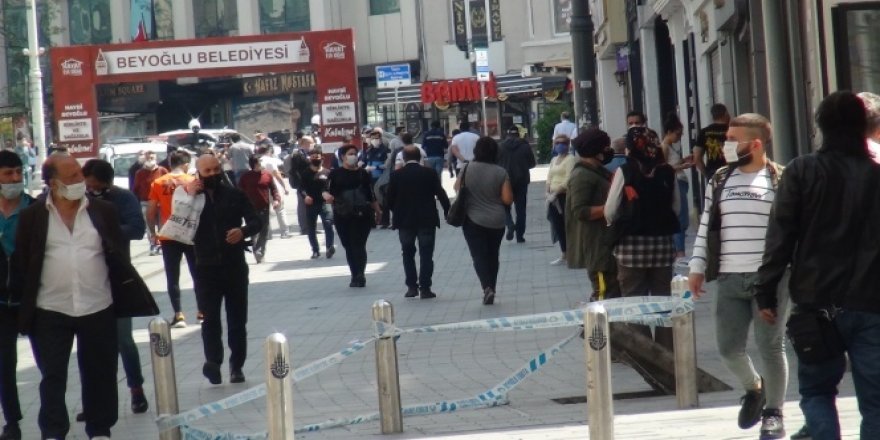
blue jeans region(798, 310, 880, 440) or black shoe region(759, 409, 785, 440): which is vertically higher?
blue jeans region(798, 310, 880, 440)

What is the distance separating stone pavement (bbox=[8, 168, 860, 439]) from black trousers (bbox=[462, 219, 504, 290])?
0.31m

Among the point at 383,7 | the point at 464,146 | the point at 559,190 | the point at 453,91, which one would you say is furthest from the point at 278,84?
the point at 559,190

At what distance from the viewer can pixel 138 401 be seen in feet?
34.5

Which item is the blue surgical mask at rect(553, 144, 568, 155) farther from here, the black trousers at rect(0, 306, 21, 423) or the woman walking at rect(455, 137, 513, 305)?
the black trousers at rect(0, 306, 21, 423)

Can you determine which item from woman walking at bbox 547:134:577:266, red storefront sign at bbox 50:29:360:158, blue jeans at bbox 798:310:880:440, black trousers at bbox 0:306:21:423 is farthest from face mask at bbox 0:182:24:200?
red storefront sign at bbox 50:29:360:158

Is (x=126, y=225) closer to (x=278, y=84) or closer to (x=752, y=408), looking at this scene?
(x=752, y=408)

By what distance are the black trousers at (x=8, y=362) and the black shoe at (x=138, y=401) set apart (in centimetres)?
110

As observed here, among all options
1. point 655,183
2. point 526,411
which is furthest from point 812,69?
point 526,411

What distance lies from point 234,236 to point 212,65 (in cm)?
1879

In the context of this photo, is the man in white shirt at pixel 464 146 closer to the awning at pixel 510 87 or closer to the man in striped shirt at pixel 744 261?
the awning at pixel 510 87

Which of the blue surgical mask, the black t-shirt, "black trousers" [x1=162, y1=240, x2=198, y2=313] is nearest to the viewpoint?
"black trousers" [x1=162, y1=240, x2=198, y2=313]

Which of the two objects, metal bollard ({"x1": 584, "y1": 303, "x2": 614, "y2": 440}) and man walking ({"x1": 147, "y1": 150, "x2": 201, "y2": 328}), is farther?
man walking ({"x1": 147, "y1": 150, "x2": 201, "y2": 328})

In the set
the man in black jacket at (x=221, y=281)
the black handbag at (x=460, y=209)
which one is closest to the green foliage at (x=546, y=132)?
the black handbag at (x=460, y=209)

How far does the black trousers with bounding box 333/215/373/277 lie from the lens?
19094 mm
